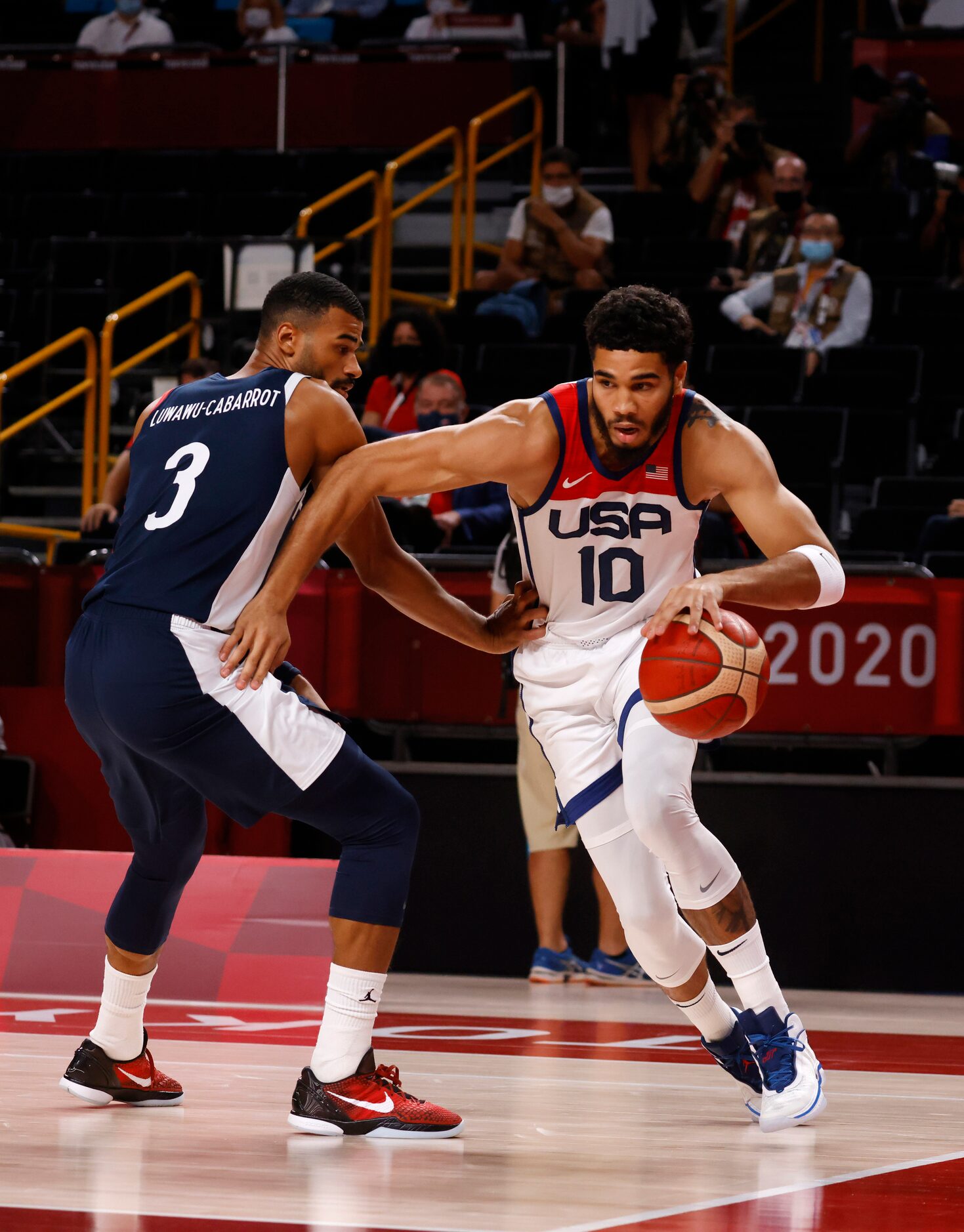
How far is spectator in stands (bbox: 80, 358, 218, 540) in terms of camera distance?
359 inches

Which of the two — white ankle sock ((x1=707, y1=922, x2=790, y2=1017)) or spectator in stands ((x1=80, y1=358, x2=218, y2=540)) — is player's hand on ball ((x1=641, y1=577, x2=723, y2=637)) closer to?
white ankle sock ((x1=707, y1=922, x2=790, y2=1017))

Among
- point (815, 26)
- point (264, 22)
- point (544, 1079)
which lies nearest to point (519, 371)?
point (544, 1079)

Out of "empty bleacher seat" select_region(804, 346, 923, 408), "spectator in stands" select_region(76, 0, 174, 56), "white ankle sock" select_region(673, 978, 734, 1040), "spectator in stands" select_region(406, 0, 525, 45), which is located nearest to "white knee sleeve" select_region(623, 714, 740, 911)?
"white ankle sock" select_region(673, 978, 734, 1040)

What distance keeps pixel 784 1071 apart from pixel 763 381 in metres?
6.98

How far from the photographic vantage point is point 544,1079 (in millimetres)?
4977

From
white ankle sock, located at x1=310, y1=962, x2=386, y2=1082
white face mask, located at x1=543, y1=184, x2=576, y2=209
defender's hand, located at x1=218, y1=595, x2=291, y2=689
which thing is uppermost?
white face mask, located at x1=543, y1=184, x2=576, y2=209

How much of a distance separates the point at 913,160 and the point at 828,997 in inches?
311

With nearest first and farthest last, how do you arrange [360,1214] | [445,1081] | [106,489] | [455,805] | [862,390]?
1. [360,1214]
2. [445,1081]
3. [455,805]
4. [106,489]
5. [862,390]

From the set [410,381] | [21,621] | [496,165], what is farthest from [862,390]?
[496,165]

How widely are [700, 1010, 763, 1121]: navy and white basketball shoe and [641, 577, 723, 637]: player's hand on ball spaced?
1032 millimetres

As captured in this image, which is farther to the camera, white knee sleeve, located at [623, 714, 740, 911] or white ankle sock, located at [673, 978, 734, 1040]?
white ankle sock, located at [673, 978, 734, 1040]

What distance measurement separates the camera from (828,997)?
762 centimetres

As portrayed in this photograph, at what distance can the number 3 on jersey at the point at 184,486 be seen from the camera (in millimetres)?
4098

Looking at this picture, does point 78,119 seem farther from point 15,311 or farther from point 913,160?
point 913,160
